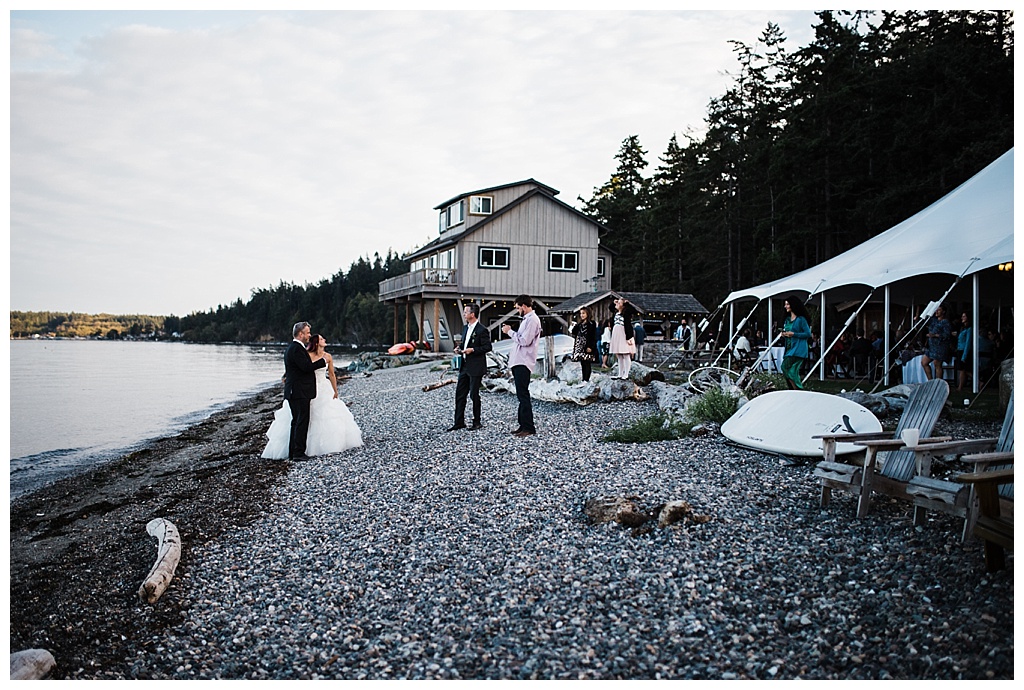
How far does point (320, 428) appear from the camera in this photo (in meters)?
10.1

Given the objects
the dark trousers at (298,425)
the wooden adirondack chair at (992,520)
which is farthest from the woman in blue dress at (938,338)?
the dark trousers at (298,425)

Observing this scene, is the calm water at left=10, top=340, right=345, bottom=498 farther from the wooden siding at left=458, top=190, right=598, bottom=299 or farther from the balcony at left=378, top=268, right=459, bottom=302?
the wooden siding at left=458, top=190, right=598, bottom=299

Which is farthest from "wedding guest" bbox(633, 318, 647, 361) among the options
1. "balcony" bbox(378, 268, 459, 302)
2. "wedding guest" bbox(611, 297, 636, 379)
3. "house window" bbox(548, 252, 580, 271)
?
"balcony" bbox(378, 268, 459, 302)

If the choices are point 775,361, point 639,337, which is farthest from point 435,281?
point 775,361

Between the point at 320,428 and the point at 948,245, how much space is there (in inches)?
441

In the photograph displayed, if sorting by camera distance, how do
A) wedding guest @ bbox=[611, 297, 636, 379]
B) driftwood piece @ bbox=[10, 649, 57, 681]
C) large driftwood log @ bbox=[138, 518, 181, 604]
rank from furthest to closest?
1. wedding guest @ bbox=[611, 297, 636, 379]
2. large driftwood log @ bbox=[138, 518, 181, 604]
3. driftwood piece @ bbox=[10, 649, 57, 681]

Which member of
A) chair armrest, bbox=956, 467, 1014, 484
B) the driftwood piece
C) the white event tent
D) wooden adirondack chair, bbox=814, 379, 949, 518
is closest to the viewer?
the driftwood piece

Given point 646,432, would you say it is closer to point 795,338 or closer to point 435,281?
point 795,338

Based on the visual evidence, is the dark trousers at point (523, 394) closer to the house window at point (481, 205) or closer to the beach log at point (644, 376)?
the beach log at point (644, 376)

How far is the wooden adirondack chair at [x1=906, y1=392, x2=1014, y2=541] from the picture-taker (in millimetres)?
4340

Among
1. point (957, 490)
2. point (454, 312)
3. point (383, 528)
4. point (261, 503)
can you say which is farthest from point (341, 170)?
point (454, 312)

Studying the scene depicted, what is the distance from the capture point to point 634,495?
6.22 meters

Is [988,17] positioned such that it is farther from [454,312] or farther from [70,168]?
[70,168]

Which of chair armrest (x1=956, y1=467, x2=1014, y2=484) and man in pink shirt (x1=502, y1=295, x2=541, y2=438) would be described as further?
man in pink shirt (x1=502, y1=295, x2=541, y2=438)
